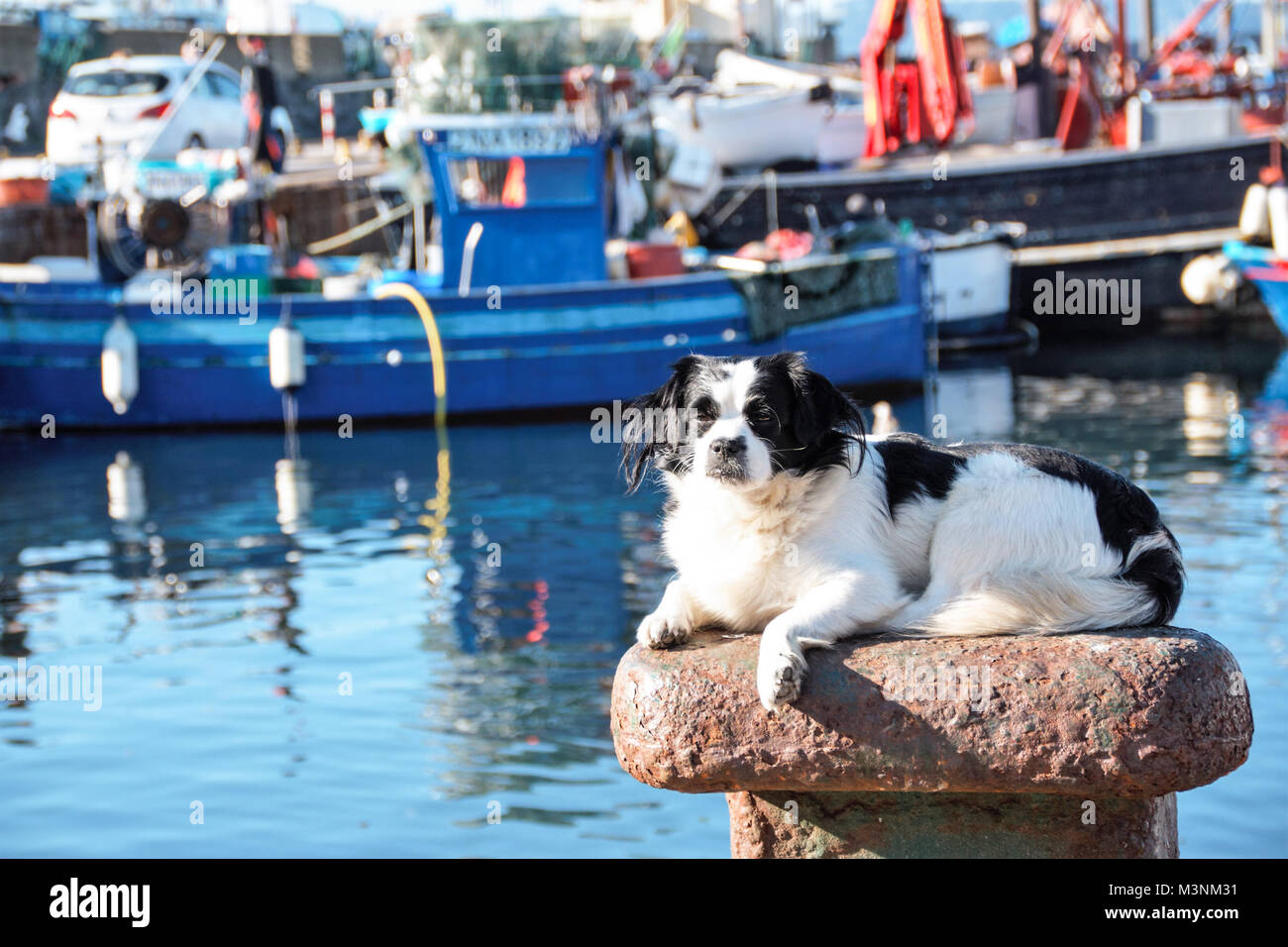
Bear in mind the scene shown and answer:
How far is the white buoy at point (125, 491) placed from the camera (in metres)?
13.7

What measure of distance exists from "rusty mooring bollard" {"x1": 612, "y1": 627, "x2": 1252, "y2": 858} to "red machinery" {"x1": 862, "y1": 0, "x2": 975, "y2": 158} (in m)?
25.6

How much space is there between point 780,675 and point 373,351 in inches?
578

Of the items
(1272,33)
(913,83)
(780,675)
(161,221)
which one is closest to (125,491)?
(161,221)

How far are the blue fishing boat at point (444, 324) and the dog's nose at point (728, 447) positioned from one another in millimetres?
14051

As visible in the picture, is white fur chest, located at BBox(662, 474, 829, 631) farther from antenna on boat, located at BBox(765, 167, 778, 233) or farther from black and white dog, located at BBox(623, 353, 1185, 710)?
antenna on boat, located at BBox(765, 167, 778, 233)

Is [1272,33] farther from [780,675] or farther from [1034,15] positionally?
[780,675]

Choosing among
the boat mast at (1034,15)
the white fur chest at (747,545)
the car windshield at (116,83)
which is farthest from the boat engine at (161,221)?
the boat mast at (1034,15)

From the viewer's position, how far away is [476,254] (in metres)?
17.6

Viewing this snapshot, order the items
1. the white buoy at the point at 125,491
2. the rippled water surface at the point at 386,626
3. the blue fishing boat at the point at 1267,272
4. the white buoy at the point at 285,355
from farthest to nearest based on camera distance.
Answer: the blue fishing boat at the point at 1267,272
the white buoy at the point at 285,355
the white buoy at the point at 125,491
the rippled water surface at the point at 386,626

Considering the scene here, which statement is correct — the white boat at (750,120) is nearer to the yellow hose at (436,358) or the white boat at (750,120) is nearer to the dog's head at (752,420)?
the yellow hose at (436,358)

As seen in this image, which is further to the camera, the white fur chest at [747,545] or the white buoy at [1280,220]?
the white buoy at [1280,220]

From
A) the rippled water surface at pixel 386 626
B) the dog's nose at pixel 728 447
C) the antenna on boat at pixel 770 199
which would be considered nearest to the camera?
the dog's nose at pixel 728 447

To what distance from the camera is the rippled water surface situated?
6.47 m
